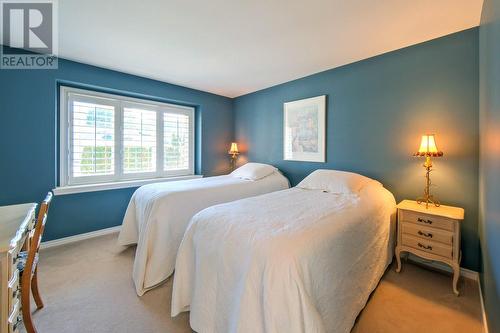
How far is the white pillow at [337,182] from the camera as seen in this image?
2.37 m

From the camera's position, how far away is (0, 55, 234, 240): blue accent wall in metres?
2.43

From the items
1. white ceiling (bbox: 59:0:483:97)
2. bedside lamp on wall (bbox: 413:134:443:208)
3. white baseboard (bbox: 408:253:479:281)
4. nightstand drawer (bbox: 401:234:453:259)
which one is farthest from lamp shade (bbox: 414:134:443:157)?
white baseboard (bbox: 408:253:479:281)

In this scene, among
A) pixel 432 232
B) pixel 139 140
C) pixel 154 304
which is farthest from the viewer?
pixel 139 140

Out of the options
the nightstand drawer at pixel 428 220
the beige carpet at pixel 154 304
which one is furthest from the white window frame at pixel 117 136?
the nightstand drawer at pixel 428 220

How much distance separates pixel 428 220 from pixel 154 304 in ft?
8.25

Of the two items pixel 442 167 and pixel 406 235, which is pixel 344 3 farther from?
pixel 406 235

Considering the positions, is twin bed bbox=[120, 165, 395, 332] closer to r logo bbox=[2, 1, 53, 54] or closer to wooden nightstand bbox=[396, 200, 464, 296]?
wooden nightstand bbox=[396, 200, 464, 296]

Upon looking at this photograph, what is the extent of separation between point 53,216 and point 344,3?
13.1ft

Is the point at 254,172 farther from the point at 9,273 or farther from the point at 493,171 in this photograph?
the point at 9,273

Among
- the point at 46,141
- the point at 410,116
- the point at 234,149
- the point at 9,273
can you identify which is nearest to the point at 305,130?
the point at 410,116

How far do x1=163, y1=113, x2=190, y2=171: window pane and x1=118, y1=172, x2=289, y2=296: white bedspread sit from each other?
135cm

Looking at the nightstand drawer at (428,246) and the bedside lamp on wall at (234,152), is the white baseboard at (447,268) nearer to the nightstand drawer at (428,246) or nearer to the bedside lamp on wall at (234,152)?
the nightstand drawer at (428,246)

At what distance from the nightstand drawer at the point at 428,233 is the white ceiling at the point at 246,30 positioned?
1.90 metres

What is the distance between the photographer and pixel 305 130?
335cm
